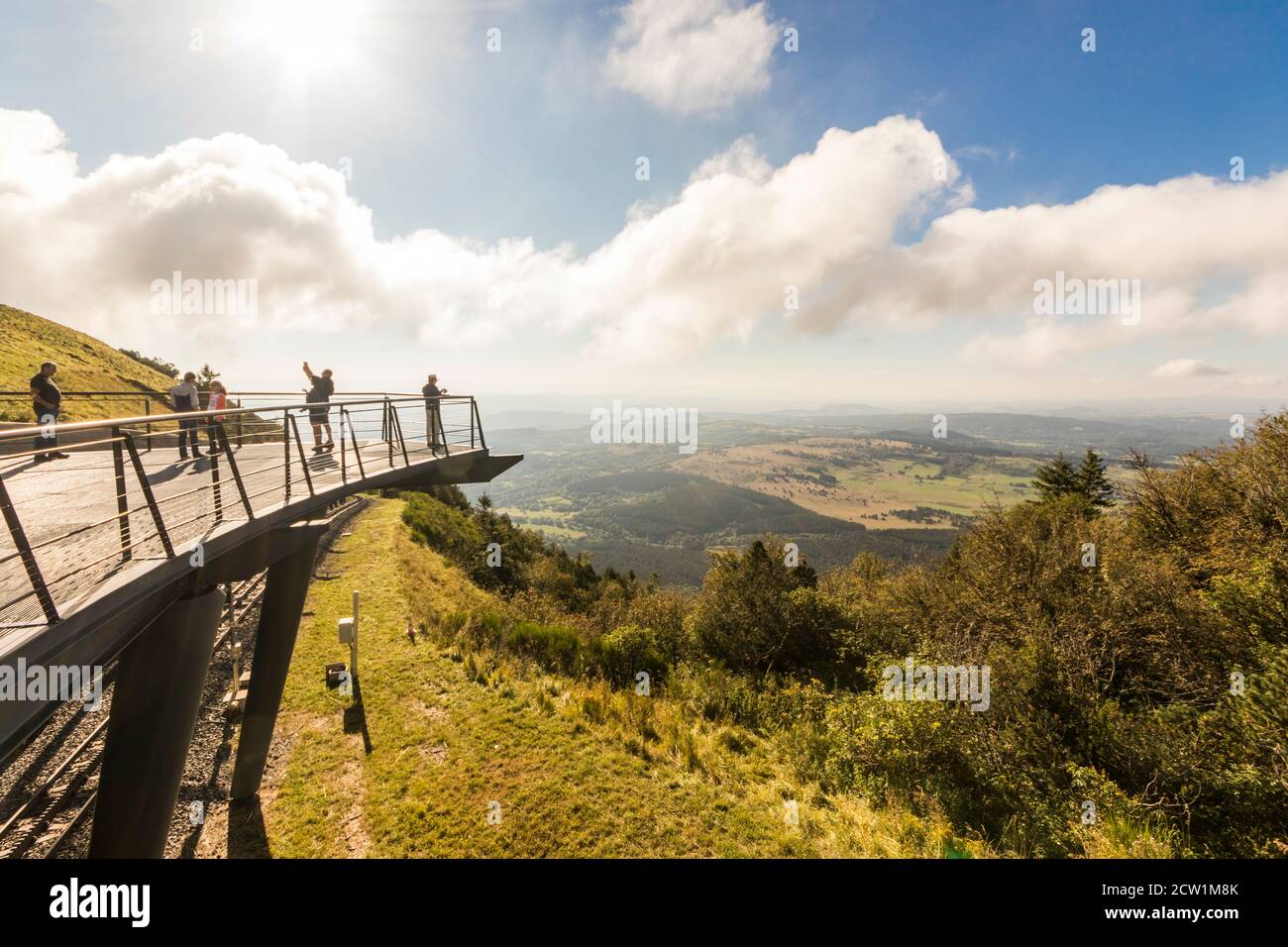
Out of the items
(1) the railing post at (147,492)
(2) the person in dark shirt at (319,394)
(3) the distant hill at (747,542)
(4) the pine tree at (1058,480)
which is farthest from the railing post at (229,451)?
(3) the distant hill at (747,542)

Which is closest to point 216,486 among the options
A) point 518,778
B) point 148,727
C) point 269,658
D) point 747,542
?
point 148,727

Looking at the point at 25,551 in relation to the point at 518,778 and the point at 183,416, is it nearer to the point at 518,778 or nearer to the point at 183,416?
the point at 183,416

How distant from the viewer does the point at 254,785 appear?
934 cm

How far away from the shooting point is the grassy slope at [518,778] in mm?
8367

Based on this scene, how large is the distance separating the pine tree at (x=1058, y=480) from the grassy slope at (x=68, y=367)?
7247 centimetres

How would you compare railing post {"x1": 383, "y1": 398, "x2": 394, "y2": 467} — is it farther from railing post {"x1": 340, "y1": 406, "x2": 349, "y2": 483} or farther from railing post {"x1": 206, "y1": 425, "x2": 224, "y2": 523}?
railing post {"x1": 206, "y1": 425, "x2": 224, "y2": 523}

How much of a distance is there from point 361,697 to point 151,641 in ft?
30.2

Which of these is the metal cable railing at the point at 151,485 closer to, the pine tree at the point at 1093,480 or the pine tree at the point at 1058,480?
the pine tree at the point at 1058,480

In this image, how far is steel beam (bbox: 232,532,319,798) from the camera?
328 inches

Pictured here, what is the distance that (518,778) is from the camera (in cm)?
991

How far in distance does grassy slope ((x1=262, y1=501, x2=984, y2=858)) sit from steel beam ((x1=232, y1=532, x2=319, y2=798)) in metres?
1.01

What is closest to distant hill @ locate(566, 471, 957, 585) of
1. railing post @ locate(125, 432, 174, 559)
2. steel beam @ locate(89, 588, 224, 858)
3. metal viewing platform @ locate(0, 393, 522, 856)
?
metal viewing platform @ locate(0, 393, 522, 856)

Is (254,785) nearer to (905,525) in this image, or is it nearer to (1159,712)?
(1159,712)
